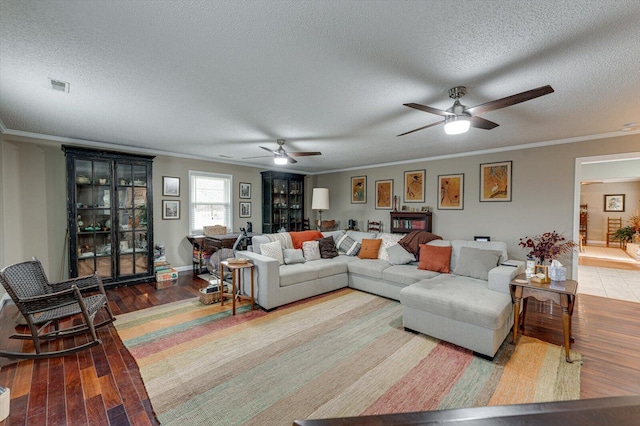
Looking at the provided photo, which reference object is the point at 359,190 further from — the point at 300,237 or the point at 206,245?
the point at 206,245

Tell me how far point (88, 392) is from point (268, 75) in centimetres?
287

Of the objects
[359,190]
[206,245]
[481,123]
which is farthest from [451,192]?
[206,245]

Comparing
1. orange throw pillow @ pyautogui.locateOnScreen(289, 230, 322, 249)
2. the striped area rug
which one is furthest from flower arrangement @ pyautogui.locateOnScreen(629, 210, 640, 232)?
orange throw pillow @ pyautogui.locateOnScreen(289, 230, 322, 249)

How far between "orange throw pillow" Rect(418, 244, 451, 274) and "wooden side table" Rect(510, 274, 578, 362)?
1003 mm

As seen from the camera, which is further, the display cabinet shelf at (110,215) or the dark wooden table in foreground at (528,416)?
the display cabinet shelf at (110,215)

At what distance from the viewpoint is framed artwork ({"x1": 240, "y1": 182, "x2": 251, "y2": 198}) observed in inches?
260

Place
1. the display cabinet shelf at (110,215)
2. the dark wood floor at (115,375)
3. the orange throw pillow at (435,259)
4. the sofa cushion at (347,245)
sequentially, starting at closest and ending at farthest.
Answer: the dark wood floor at (115,375) → the orange throw pillow at (435,259) → the display cabinet shelf at (110,215) → the sofa cushion at (347,245)

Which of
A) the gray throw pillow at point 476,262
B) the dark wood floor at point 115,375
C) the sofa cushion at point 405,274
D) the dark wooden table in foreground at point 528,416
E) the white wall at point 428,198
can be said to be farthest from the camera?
the white wall at point 428,198

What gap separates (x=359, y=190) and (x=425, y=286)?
445cm

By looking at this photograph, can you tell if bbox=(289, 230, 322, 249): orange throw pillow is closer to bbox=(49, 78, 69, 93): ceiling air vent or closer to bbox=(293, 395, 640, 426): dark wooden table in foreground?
bbox=(49, 78, 69, 93): ceiling air vent

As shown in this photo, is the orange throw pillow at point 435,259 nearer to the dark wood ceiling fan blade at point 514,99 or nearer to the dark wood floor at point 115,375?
the dark wood floor at point 115,375

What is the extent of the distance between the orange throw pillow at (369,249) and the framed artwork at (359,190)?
247 cm

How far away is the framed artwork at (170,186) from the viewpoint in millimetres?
5414

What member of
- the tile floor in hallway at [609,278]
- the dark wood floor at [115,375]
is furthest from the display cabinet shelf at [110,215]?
the tile floor in hallway at [609,278]
